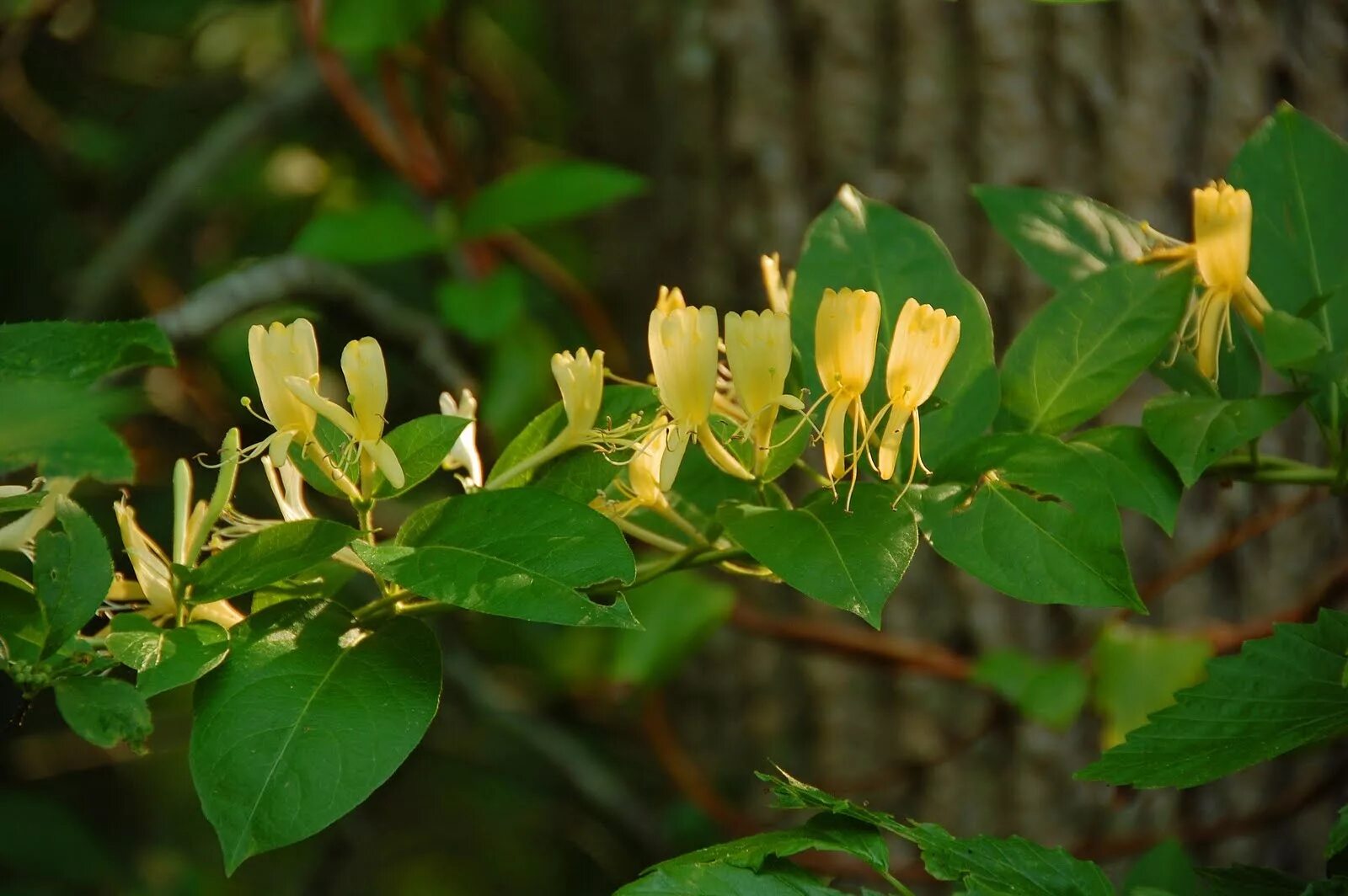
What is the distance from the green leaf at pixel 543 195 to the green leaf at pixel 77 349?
67cm

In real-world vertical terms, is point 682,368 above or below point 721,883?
above

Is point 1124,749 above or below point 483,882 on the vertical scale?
above

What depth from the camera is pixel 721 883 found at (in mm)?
407

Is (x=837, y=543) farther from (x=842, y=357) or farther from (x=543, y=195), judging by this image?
(x=543, y=195)

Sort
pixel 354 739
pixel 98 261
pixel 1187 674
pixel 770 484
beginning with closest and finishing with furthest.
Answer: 1. pixel 354 739
2. pixel 770 484
3. pixel 1187 674
4. pixel 98 261

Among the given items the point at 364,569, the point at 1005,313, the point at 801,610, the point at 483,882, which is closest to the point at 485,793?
the point at 483,882

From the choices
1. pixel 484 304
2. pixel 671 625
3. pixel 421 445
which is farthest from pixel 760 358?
pixel 484 304

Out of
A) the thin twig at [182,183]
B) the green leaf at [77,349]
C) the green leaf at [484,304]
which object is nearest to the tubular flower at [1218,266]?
the green leaf at [77,349]

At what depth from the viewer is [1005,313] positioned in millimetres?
1183

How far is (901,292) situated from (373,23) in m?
0.84

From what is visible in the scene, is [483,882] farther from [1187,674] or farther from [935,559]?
[1187,674]

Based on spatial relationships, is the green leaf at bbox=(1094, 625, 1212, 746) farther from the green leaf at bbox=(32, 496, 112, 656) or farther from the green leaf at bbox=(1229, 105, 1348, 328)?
the green leaf at bbox=(32, 496, 112, 656)

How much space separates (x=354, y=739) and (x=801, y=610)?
863 mm

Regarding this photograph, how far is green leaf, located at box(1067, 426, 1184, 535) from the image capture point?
0.50 metres
